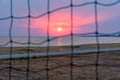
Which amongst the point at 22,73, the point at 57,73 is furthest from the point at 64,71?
the point at 22,73

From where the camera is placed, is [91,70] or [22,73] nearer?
[22,73]

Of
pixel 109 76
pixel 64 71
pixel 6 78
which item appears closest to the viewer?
pixel 6 78

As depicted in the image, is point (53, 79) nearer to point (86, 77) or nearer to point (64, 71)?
point (86, 77)

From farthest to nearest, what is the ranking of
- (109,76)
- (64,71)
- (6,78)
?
(64,71) < (109,76) < (6,78)

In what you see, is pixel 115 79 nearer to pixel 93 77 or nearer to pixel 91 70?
pixel 93 77

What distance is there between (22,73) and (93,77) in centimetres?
124

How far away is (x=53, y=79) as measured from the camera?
19.9 ft

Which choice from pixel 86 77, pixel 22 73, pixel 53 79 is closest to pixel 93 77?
pixel 86 77

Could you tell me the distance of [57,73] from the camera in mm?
6738

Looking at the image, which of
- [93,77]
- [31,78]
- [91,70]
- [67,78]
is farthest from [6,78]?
[91,70]

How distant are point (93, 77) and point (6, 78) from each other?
1402 mm

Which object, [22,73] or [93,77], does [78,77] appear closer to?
[93,77]

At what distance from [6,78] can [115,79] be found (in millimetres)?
1697

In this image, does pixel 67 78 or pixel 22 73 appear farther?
pixel 22 73
